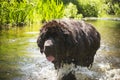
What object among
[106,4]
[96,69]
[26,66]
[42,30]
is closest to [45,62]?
[26,66]

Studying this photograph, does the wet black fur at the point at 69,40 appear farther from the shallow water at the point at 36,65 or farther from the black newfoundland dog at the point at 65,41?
the shallow water at the point at 36,65

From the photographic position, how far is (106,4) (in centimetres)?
4212

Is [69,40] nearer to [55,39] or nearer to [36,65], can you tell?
[55,39]

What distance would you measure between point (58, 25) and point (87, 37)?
92 centimetres

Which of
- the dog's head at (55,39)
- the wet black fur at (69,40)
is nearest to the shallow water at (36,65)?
the wet black fur at (69,40)

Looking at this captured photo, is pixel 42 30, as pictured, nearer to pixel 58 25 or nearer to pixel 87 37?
pixel 58 25

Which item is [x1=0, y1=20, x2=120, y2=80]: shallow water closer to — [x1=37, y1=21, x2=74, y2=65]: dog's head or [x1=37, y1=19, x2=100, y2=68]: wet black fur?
[x1=37, y1=19, x2=100, y2=68]: wet black fur

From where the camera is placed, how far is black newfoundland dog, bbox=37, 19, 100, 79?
540cm

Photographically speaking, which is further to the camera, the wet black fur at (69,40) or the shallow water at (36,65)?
the shallow water at (36,65)

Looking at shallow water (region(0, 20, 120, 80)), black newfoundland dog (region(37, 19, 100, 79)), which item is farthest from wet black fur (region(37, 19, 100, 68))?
shallow water (region(0, 20, 120, 80))

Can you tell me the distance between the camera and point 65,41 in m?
5.51

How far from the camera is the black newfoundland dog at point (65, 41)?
540 cm

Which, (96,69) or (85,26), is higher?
(85,26)

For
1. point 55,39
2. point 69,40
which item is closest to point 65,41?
point 69,40
